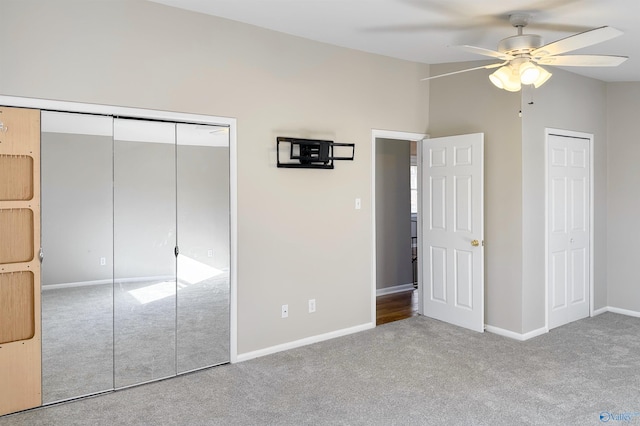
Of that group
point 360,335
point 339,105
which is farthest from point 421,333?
point 339,105

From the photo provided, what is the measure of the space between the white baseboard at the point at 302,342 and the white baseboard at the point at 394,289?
1.58m

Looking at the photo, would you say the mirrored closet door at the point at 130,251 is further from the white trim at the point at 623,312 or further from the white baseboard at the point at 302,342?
the white trim at the point at 623,312

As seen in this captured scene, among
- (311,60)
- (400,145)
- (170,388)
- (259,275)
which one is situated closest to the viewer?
(170,388)

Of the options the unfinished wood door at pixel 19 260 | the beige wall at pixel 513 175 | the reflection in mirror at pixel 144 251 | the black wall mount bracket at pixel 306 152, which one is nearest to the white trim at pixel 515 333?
the beige wall at pixel 513 175

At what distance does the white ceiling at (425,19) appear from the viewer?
10.0ft

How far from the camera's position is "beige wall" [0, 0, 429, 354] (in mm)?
2951

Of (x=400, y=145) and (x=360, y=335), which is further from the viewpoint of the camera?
(x=400, y=145)

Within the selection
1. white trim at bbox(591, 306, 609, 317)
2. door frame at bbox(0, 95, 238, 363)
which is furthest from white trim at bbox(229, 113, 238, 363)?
white trim at bbox(591, 306, 609, 317)

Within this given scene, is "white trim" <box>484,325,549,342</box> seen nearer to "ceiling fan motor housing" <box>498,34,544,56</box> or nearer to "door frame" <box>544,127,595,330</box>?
"door frame" <box>544,127,595,330</box>

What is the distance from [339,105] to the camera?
14.0ft

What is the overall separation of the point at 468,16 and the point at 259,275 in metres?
2.57

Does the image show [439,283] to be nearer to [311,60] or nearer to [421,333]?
[421,333]

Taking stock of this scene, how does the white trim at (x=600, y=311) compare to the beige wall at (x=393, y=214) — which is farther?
the beige wall at (x=393, y=214)

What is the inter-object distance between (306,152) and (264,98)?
1.90ft
